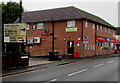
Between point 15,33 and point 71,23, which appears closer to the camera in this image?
point 15,33

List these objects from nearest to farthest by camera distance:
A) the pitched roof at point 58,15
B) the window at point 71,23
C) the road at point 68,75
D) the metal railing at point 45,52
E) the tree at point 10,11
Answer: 1. the road at point 68,75
2. the window at point 71,23
3. the metal railing at point 45,52
4. the pitched roof at point 58,15
5. the tree at point 10,11

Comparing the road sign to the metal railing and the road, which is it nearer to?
the road

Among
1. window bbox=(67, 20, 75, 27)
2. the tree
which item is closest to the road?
window bbox=(67, 20, 75, 27)

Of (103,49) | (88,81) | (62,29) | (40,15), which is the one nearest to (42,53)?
(62,29)

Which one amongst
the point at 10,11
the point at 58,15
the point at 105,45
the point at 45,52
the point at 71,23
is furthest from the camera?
the point at 10,11

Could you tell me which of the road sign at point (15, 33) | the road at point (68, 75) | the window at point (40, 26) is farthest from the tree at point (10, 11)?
the road at point (68, 75)

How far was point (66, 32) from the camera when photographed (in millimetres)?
29312

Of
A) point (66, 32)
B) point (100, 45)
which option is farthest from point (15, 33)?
point (100, 45)

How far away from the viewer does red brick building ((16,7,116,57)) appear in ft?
92.9

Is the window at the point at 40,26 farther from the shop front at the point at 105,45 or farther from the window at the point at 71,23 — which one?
the shop front at the point at 105,45

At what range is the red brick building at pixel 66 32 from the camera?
2833cm

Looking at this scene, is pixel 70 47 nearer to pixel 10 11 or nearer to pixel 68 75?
pixel 68 75

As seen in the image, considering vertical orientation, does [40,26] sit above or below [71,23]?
below

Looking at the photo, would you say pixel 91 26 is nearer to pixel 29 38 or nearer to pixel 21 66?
pixel 29 38
